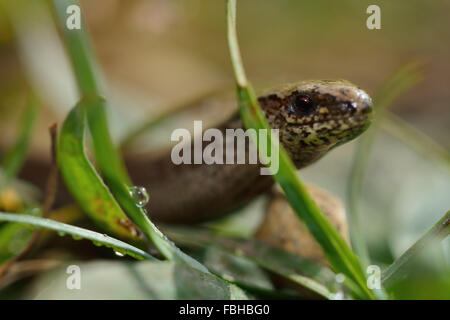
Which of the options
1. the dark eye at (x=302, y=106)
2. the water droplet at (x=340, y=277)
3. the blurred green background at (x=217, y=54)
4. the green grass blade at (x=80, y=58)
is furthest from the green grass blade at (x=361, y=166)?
the blurred green background at (x=217, y=54)

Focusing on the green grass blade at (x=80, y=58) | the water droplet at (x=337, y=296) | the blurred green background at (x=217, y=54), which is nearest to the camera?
the green grass blade at (x=80, y=58)

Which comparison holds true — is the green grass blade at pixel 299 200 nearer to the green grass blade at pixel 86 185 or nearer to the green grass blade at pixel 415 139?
the green grass blade at pixel 86 185

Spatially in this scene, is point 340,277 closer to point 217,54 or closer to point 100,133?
point 100,133

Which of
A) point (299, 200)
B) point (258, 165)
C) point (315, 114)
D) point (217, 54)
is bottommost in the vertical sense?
point (299, 200)

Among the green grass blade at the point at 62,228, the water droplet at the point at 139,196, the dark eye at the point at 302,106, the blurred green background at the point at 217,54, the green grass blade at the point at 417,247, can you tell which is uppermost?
the blurred green background at the point at 217,54

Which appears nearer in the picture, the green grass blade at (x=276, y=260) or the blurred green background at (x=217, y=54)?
the green grass blade at (x=276, y=260)

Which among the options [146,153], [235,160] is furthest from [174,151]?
[235,160]

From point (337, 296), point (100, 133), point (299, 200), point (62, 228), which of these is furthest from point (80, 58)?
point (337, 296)

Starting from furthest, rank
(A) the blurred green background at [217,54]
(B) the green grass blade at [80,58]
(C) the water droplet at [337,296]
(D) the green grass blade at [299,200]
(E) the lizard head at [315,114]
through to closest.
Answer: (A) the blurred green background at [217,54] → (E) the lizard head at [315,114] → (C) the water droplet at [337,296] → (D) the green grass blade at [299,200] → (B) the green grass blade at [80,58]
